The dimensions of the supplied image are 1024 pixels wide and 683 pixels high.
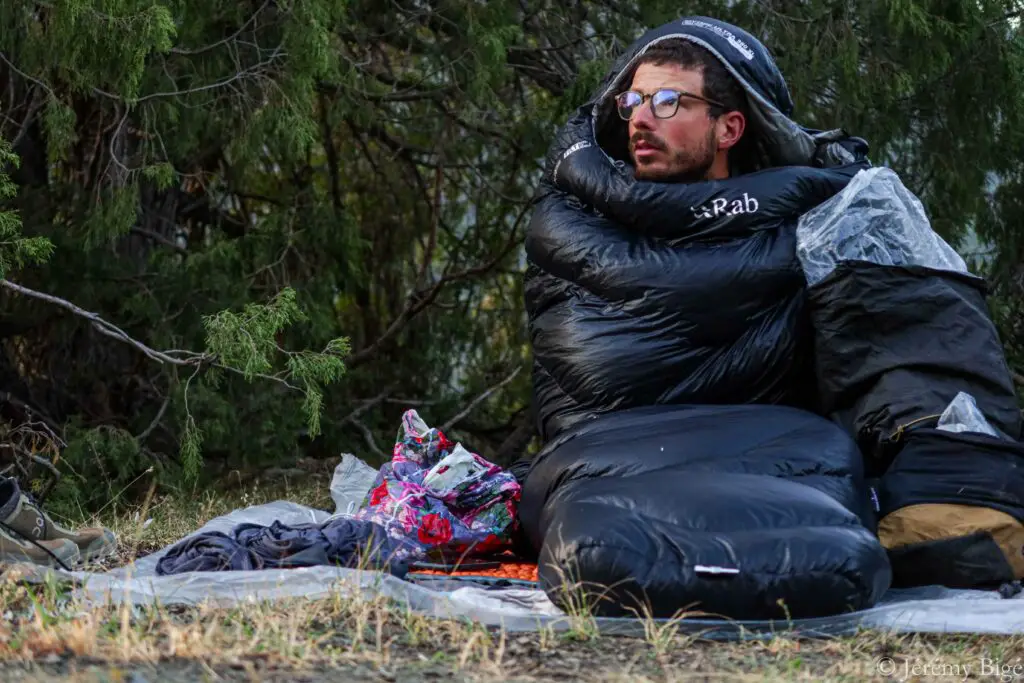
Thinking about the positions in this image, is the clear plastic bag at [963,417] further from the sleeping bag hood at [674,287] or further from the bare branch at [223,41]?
the bare branch at [223,41]

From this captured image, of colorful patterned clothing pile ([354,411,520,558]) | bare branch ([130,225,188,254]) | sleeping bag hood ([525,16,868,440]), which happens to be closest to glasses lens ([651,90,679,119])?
sleeping bag hood ([525,16,868,440])

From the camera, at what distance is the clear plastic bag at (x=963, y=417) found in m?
3.49

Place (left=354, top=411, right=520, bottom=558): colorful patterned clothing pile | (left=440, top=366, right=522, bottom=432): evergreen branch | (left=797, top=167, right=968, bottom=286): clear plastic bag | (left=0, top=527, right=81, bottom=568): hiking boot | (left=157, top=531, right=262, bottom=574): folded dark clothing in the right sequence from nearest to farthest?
(left=157, top=531, right=262, bottom=574): folded dark clothing → (left=0, top=527, right=81, bottom=568): hiking boot → (left=354, top=411, right=520, bottom=558): colorful patterned clothing pile → (left=797, top=167, right=968, bottom=286): clear plastic bag → (left=440, top=366, right=522, bottom=432): evergreen branch

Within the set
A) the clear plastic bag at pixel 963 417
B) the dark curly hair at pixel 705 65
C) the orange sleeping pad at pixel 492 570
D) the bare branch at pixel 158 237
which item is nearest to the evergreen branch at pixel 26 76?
the bare branch at pixel 158 237

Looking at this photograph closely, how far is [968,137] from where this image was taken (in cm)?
560

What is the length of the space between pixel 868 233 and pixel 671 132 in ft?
2.03

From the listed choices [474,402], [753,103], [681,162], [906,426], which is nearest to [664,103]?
[681,162]

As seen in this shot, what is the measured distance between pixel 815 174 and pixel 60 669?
2.47 m

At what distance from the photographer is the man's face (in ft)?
12.9

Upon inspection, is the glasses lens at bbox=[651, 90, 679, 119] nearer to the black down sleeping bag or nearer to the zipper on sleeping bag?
the black down sleeping bag

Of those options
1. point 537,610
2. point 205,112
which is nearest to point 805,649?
point 537,610

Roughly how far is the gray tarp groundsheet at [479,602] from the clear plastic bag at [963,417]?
51 cm

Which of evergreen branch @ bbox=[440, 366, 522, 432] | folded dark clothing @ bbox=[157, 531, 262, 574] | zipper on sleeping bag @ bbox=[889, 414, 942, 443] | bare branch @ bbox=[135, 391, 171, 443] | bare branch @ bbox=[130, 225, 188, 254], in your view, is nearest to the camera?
folded dark clothing @ bbox=[157, 531, 262, 574]

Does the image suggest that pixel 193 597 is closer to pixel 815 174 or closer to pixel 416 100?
pixel 815 174
